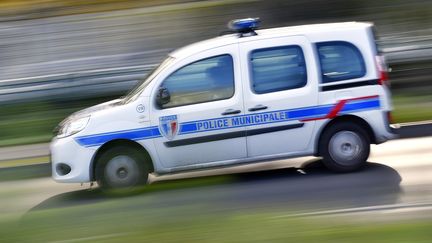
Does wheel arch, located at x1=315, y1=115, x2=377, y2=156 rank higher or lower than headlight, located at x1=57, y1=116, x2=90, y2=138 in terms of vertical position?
lower

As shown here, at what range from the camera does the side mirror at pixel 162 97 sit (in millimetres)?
8508

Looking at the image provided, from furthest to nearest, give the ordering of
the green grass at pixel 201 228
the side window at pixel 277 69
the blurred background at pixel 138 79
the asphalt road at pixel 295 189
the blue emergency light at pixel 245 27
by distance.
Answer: the blue emergency light at pixel 245 27
the side window at pixel 277 69
the asphalt road at pixel 295 189
the blurred background at pixel 138 79
the green grass at pixel 201 228

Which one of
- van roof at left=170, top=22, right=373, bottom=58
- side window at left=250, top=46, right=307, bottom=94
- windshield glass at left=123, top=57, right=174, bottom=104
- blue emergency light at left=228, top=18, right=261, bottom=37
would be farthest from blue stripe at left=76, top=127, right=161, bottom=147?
blue emergency light at left=228, top=18, right=261, bottom=37

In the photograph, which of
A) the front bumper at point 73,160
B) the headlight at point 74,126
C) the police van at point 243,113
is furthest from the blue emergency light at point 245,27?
the front bumper at point 73,160

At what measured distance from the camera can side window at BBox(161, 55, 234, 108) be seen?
27.9ft

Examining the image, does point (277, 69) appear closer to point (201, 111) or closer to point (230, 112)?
point (230, 112)

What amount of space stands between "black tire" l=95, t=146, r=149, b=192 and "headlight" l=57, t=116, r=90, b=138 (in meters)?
0.39

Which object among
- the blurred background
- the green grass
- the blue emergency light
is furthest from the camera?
the blue emergency light

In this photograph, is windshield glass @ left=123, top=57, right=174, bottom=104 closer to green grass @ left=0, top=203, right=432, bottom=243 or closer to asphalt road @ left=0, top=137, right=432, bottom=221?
asphalt road @ left=0, top=137, right=432, bottom=221

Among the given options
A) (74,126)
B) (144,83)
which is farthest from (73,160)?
(144,83)

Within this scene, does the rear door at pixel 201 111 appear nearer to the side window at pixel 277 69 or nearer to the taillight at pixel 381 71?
the side window at pixel 277 69

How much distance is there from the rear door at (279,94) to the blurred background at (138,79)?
1.59 feet

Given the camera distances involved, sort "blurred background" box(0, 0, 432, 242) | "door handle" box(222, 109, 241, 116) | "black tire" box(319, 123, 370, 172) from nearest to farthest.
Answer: "blurred background" box(0, 0, 432, 242)
"door handle" box(222, 109, 241, 116)
"black tire" box(319, 123, 370, 172)

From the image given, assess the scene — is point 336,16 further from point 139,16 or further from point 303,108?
point 303,108
